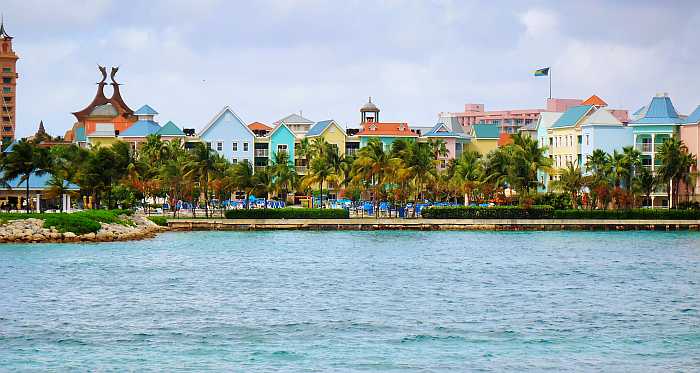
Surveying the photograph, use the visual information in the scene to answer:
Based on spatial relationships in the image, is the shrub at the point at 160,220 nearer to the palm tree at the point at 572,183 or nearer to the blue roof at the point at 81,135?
the palm tree at the point at 572,183

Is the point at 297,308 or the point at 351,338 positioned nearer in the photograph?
the point at 351,338

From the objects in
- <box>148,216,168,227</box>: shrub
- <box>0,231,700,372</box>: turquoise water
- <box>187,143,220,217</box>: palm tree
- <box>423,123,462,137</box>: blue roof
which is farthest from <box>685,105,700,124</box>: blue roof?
<box>148,216,168,227</box>: shrub

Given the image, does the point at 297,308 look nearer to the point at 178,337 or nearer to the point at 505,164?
the point at 178,337

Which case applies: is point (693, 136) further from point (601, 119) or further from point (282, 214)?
point (282, 214)

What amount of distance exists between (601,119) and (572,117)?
515 centimetres

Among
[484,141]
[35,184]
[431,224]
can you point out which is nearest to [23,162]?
[35,184]

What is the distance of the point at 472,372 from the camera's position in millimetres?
28219

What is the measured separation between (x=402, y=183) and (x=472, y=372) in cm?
6300

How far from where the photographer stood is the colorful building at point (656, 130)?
100 m

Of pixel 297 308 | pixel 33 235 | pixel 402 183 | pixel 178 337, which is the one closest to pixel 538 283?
pixel 297 308

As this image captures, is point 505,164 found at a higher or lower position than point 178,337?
higher

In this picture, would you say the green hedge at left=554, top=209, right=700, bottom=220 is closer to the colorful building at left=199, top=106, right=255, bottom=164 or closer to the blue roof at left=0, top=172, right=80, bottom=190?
the blue roof at left=0, top=172, right=80, bottom=190

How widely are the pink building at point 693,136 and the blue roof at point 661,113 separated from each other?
1.06 m

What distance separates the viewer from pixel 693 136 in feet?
325
